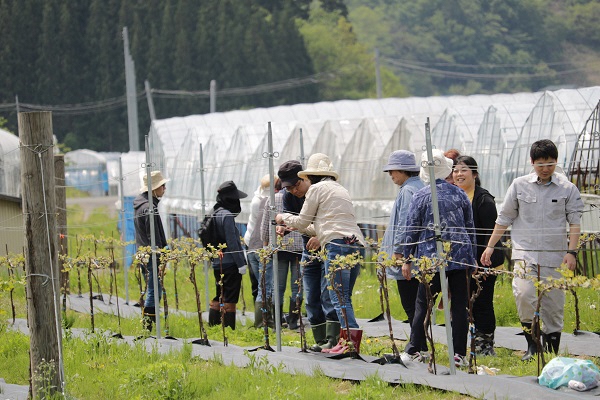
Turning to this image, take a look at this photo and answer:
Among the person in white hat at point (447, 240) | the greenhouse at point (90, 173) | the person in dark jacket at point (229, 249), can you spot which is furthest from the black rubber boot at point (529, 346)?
the greenhouse at point (90, 173)

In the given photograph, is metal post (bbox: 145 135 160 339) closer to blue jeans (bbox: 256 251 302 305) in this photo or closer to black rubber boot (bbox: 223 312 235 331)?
black rubber boot (bbox: 223 312 235 331)

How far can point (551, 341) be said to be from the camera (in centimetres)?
811

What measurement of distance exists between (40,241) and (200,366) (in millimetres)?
1565

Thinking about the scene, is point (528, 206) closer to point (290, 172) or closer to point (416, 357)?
point (416, 357)

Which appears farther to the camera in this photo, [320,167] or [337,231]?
[320,167]

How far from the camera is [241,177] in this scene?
787 inches

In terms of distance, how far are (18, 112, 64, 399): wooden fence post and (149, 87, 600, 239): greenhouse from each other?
3.62 m

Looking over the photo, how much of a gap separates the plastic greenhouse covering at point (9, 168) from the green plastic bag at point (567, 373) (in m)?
13.4

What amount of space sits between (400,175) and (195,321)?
3723 mm

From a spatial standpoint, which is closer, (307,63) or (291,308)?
(291,308)

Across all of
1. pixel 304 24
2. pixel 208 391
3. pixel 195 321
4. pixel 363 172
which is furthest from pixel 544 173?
pixel 304 24

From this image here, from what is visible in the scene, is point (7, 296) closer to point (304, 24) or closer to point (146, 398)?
point (146, 398)

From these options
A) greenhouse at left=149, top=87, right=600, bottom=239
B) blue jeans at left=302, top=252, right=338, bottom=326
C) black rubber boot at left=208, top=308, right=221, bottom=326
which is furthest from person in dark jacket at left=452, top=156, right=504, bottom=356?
black rubber boot at left=208, top=308, right=221, bottom=326

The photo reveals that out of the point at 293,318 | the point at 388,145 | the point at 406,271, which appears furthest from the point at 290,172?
the point at 388,145
